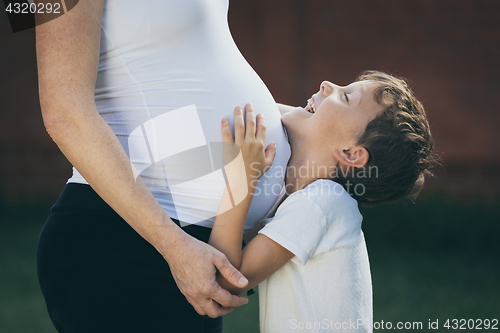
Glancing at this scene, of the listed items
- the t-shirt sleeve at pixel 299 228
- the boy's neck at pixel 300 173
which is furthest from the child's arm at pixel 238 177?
the boy's neck at pixel 300 173

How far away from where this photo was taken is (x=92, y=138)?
44.8 inches

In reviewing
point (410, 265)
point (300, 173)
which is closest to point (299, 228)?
point (300, 173)

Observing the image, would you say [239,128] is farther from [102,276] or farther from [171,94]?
[102,276]

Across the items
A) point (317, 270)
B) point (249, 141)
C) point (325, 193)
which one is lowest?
point (317, 270)

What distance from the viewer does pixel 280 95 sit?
252 inches

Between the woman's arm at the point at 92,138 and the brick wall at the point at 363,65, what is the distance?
532 centimetres

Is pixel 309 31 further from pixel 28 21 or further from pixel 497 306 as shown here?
pixel 28 21

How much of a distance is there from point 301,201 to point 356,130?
1.38 feet

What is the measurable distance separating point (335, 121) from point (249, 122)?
444 mm

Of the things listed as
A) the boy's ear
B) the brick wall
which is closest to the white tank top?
A: the boy's ear

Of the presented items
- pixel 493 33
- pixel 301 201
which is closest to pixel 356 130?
pixel 301 201

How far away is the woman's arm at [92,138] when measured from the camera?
1105 mm

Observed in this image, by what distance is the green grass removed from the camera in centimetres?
344

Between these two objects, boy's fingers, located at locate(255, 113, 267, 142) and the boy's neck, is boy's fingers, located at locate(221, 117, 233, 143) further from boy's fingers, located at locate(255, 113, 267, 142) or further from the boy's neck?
the boy's neck
